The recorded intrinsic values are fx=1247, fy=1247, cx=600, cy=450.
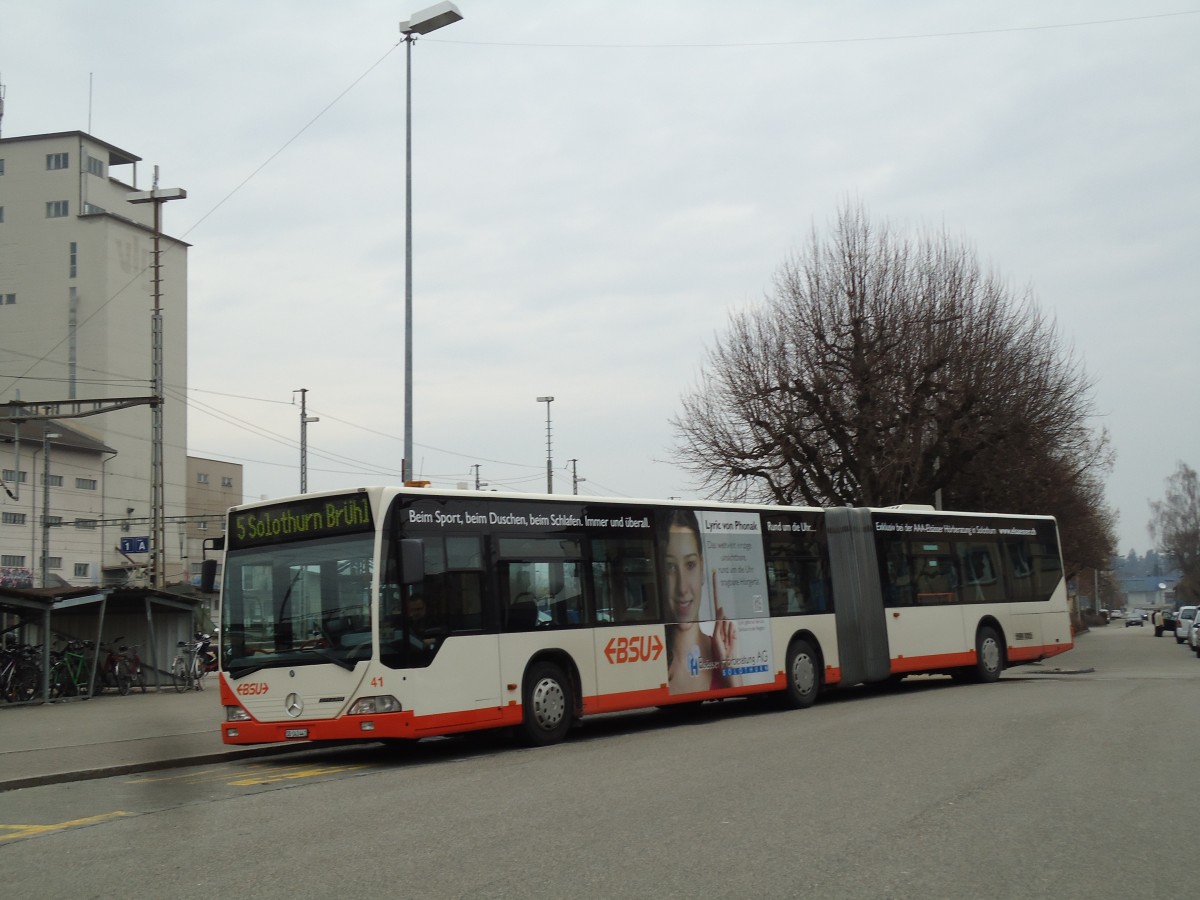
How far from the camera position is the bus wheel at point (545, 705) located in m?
14.6

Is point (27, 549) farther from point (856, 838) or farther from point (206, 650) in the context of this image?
point (856, 838)

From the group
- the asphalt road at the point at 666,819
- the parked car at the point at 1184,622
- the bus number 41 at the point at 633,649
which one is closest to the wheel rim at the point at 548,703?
the asphalt road at the point at 666,819

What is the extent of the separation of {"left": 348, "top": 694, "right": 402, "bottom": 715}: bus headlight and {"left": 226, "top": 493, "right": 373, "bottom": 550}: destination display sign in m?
1.79

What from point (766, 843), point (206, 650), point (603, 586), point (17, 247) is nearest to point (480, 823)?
point (766, 843)

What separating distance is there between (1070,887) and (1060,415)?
98.4ft

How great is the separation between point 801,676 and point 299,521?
9016 millimetres

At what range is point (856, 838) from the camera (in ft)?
25.0

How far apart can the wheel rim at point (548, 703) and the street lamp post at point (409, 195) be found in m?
5.46

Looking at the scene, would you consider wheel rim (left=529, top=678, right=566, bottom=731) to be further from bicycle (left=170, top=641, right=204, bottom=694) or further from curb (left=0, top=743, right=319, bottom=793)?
bicycle (left=170, top=641, right=204, bottom=694)

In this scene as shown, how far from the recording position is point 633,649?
16.2 m

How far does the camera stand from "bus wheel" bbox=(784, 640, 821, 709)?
19250mm

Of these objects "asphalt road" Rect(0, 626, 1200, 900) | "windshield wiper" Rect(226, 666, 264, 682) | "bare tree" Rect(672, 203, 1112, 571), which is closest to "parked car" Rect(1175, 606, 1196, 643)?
"bare tree" Rect(672, 203, 1112, 571)

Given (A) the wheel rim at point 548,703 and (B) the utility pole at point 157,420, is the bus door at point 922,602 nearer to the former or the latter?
(A) the wheel rim at point 548,703

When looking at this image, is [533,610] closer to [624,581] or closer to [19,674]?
[624,581]
